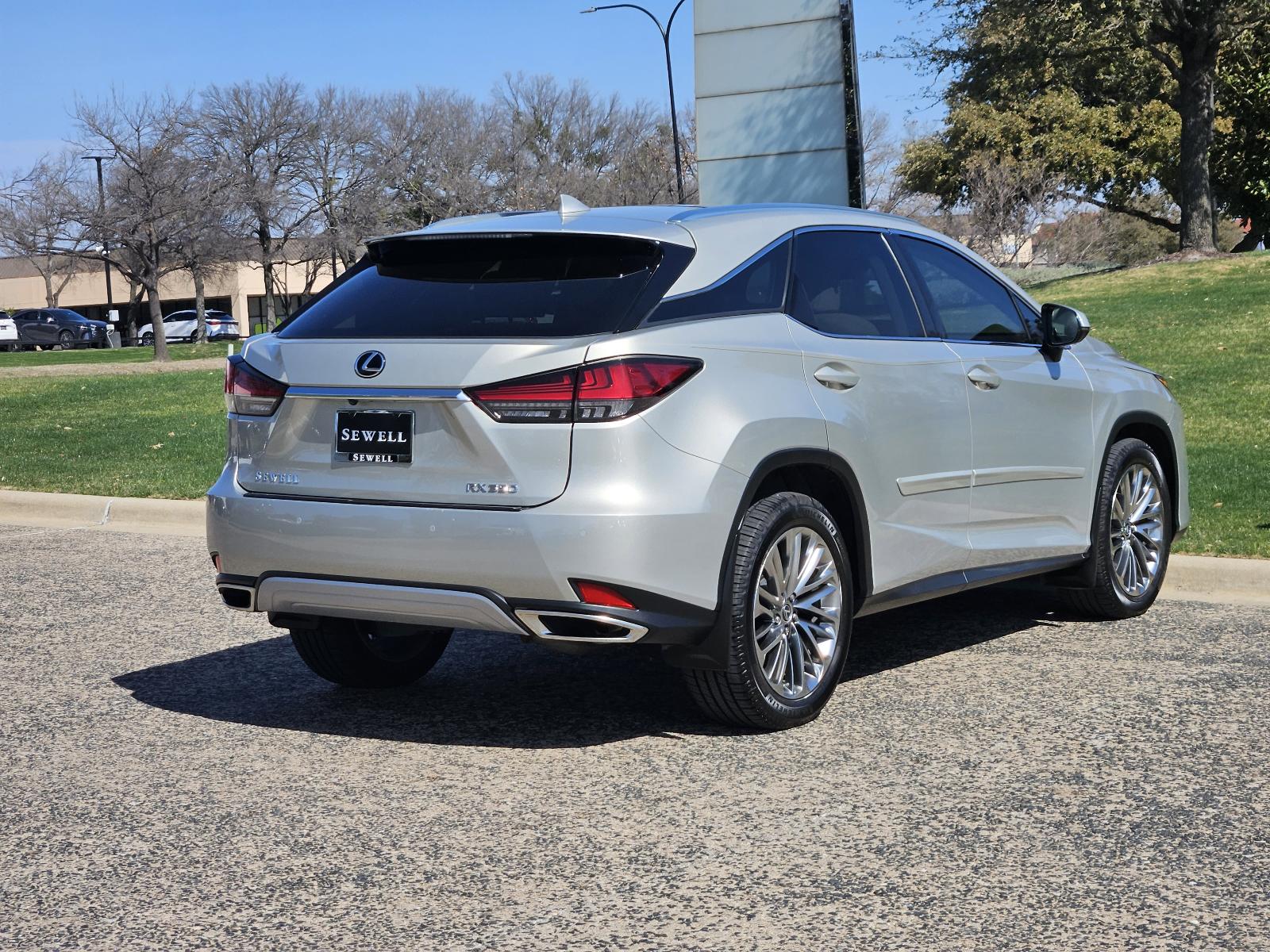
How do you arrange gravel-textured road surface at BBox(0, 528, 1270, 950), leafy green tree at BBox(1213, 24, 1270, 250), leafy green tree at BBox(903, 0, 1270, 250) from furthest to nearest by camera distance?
1. leafy green tree at BBox(1213, 24, 1270, 250)
2. leafy green tree at BBox(903, 0, 1270, 250)
3. gravel-textured road surface at BBox(0, 528, 1270, 950)

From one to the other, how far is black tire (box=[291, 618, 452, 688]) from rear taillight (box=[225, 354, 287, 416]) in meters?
0.89

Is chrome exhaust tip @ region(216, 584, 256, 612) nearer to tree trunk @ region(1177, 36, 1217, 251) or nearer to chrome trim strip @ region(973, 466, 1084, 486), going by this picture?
chrome trim strip @ region(973, 466, 1084, 486)

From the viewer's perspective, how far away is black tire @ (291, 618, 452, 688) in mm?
5789

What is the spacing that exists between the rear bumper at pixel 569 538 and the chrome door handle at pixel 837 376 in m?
0.66

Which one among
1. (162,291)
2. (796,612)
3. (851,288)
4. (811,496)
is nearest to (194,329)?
(162,291)

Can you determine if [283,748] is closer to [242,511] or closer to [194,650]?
Answer: [242,511]

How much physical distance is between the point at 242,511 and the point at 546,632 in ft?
3.88

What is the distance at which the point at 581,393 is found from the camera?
458 cm

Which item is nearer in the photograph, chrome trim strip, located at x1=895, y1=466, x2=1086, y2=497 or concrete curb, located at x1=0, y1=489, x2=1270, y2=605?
chrome trim strip, located at x1=895, y1=466, x2=1086, y2=497

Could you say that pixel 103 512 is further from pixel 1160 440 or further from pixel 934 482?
pixel 1160 440

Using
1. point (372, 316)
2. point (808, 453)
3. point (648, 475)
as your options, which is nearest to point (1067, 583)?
point (808, 453)

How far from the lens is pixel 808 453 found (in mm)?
5129

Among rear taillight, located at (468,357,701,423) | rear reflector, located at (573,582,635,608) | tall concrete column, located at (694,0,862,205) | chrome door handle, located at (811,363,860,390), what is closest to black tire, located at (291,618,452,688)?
rear reflector, located at (573,582,635,608)

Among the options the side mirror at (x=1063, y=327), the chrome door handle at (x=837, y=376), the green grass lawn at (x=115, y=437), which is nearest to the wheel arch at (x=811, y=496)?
the chrome door handle at (x=837, y=376)
